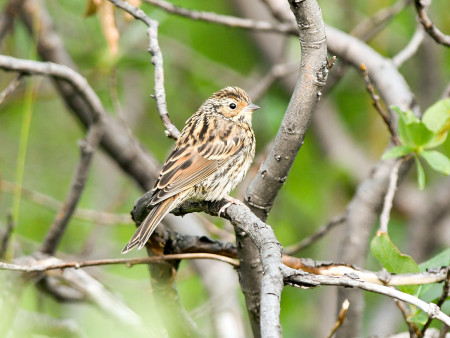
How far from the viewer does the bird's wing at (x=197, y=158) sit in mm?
3779

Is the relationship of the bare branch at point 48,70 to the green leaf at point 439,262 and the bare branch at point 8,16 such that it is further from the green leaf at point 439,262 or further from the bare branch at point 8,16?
the green leaf at point 439,262

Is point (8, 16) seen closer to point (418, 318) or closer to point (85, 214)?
point (85, 214)

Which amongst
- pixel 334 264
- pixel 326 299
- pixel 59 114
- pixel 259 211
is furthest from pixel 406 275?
pixel 59 114

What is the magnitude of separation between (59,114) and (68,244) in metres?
1.66

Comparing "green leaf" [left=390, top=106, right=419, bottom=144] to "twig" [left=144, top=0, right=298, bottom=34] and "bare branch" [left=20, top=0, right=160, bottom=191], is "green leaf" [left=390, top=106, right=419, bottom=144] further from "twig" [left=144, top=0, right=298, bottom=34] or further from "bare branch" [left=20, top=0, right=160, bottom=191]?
"bare branch" [left=20, top=0, right=160, bottom=191]

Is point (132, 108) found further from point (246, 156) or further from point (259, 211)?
point (259, 211)

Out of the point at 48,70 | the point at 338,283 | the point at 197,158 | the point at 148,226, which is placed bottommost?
the point at 338,283

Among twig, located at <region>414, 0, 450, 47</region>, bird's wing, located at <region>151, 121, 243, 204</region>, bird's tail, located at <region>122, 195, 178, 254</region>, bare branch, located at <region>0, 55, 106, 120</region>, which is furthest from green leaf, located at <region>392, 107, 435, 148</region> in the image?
bare branch, located at <region>0, 55, 106, 120</region>

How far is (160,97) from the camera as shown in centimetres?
315

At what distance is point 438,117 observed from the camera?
305 centimetres

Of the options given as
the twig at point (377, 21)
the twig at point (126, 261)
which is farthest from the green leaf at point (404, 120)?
the twig at point (377, 21)

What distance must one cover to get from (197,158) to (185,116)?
8.46 ft

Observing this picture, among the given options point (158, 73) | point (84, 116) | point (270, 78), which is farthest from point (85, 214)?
point (158, 73)

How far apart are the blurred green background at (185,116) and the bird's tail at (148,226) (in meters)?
1.85
